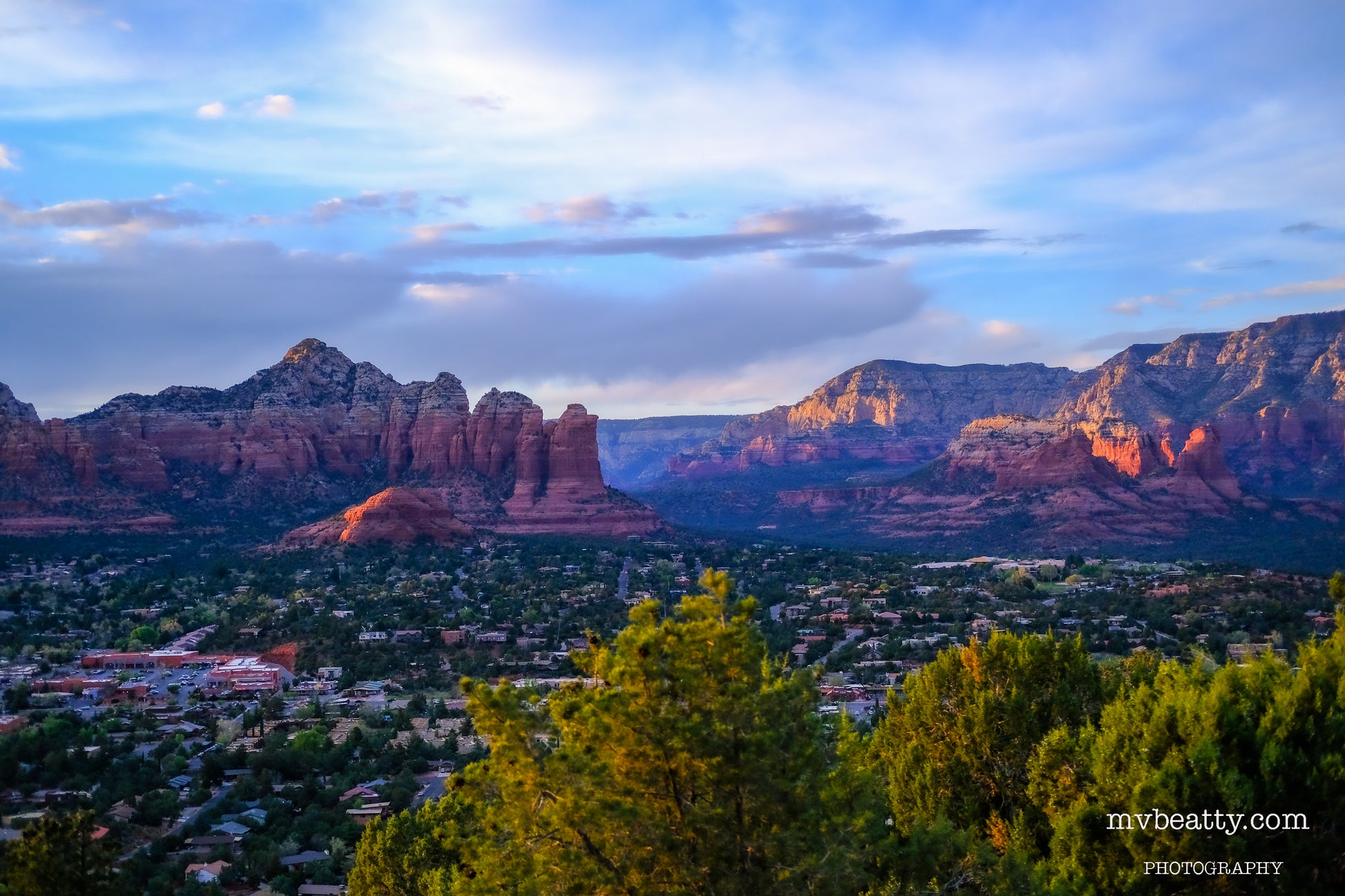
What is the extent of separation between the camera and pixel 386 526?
306ft

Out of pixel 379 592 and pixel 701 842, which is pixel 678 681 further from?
pixel 379 592

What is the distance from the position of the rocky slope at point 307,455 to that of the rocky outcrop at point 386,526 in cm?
27

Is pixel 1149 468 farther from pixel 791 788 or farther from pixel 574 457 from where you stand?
pixel 791 788

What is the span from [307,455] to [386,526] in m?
27.2

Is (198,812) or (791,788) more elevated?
(791,788)

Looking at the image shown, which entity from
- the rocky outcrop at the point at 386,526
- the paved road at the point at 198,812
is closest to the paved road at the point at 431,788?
the paved road at the point at 198,812

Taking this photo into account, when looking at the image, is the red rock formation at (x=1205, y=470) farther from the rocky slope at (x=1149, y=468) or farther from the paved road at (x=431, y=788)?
the paved road at (x=431, y=788)

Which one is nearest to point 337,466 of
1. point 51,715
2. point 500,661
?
point 500,661

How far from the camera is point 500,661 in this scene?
186 feet

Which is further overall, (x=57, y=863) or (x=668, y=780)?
(x=57, y=863)

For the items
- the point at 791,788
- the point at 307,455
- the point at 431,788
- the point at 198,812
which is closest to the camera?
the point at 791,788

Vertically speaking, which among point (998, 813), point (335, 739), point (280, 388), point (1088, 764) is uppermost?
point (280, 388)

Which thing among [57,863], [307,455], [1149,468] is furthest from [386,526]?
[1149,468]

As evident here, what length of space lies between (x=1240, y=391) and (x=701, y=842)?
192909mm
